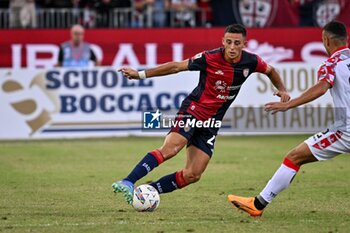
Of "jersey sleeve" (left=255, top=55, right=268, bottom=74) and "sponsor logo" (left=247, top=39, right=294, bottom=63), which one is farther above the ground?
"jersey sleeve" (left=255, top=55, right=268, bottom=74)

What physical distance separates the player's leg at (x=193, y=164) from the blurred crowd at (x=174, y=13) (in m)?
11.3

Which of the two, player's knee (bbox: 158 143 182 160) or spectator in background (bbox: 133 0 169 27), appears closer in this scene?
player's knee (bbox: 158 143 182 160)

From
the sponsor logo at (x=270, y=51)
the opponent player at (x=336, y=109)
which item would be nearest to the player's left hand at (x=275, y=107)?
the opponent player at (x=336, y=109)

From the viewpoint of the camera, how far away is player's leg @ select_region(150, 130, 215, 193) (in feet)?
33.0

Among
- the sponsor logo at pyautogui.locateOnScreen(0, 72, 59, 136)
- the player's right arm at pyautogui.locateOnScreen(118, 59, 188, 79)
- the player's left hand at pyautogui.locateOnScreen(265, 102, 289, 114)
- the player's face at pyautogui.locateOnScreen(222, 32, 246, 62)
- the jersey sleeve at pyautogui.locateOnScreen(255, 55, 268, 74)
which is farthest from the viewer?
the sponsor logo at pyautogui.locateOnScreen(0, 72, 59, 136)

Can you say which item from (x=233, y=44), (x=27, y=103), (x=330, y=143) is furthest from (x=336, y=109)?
(x=27, y=103)

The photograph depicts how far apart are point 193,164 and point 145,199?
30.4 inches

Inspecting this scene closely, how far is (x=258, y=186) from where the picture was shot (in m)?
12.4

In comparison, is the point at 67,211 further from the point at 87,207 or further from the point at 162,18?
the point at 162,18

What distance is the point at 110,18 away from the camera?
21312 mm

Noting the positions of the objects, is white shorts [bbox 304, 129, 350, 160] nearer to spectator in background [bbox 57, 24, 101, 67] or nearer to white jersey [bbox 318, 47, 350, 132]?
white jersey [bbox 318, 47, 350, 132]

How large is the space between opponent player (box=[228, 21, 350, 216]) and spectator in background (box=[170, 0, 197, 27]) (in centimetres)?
1206

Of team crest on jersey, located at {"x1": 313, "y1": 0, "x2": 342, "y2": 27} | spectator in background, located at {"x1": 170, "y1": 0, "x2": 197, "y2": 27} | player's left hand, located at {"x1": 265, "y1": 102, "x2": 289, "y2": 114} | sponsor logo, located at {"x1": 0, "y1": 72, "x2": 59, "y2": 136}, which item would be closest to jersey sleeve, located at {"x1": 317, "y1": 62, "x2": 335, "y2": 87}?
player's left hand, located at {"x1": 265, "y1": 102, "x2": 289, "y2": 114}

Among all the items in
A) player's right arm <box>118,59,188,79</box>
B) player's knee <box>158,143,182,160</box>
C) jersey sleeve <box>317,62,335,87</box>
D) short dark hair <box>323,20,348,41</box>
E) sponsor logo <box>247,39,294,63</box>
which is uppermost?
short dark hair <box>323,20,348,41</box>
